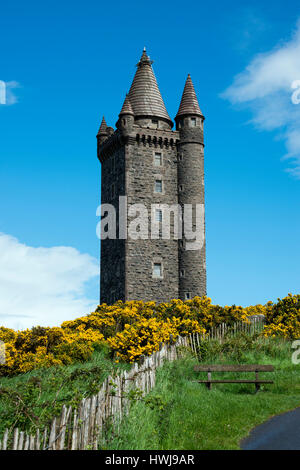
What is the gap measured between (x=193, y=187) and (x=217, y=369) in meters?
26.5

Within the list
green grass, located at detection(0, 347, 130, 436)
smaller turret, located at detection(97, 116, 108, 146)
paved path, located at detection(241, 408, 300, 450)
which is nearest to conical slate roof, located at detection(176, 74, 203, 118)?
smaller turret, located at detection(97, 116, 108, 146)

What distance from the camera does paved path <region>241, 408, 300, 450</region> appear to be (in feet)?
38.0

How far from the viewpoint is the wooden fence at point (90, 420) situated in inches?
328

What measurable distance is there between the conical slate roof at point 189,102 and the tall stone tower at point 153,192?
8cm

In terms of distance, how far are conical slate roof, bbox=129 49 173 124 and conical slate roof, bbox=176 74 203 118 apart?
61.9 inches

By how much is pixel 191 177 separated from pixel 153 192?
3249 mm

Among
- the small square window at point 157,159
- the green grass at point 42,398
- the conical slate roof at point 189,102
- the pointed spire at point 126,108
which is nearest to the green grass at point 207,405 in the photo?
the green grass at point 42,398

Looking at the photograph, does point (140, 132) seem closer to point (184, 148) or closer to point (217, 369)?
point (184, 148)

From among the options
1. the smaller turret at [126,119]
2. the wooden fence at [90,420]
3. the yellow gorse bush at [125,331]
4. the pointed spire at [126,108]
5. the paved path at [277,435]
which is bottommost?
the paved path at [277,435]

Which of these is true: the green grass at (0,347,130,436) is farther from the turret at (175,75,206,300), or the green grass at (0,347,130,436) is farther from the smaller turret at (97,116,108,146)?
the smaller turret at (97,116,108,146)

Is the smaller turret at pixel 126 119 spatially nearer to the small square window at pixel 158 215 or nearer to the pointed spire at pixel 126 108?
the pointed spire at pixel 126 108
